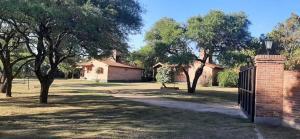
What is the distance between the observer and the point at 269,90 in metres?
14.5

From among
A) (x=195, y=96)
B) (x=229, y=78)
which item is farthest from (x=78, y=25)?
(x=229, y=78)

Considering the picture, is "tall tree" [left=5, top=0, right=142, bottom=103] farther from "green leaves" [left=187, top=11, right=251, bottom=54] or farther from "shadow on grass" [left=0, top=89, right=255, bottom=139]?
"green leaves" [left=187, top=11, right=251, bottom=54]

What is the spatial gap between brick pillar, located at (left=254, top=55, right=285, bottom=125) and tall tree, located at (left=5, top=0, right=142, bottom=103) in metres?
6.72

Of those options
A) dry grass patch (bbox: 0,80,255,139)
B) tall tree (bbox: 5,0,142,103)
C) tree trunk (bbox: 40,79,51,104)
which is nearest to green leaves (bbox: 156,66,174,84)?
tall tree (bbox: 5,0,142,103)

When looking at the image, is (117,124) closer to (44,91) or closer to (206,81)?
(44,91)

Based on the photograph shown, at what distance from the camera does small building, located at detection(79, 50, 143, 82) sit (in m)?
64.8

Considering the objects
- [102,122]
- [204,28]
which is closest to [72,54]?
[102,122]

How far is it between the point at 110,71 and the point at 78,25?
4795cm

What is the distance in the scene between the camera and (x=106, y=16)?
1902cm

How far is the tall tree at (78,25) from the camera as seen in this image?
1575 cm

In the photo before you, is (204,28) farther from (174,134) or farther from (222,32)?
(174,134)

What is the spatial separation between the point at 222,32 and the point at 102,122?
2156 cm

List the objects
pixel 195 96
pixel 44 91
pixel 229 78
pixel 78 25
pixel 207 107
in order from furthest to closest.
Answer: pixel 229 78, pixel 195 96, pixel 44 91, pixel 207 107, pixel 78 25

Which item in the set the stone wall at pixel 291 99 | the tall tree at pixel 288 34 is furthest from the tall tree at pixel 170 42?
the tall tree at pixel 288 34
